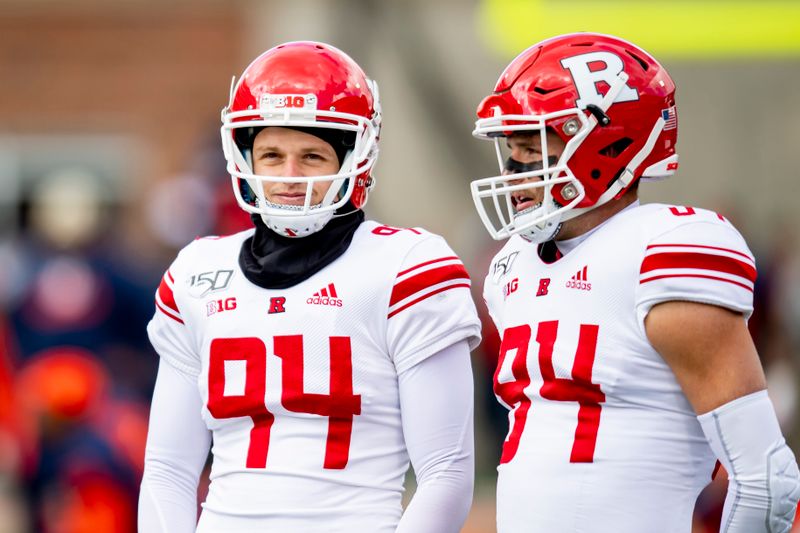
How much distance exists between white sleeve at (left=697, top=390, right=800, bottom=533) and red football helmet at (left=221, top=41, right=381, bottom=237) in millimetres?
1020

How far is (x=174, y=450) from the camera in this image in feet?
12.0

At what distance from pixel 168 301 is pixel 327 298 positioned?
45cm

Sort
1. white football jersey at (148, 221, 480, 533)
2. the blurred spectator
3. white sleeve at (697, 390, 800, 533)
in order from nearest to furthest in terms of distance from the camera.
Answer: white sleeve at (697, 390, 800, 533) < white football jersey at (148, 221, 480, 533) < the blurred spectator

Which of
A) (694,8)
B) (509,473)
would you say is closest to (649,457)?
(509,473)

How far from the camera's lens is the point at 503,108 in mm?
3498

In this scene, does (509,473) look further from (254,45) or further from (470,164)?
(254,45)

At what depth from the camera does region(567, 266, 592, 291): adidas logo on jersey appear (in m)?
3.34

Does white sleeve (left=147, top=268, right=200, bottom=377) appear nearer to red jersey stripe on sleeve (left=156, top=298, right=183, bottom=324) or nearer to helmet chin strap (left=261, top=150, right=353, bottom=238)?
red jersey stripe on sleeve (left=156, top=298, right=183, bottom=324)

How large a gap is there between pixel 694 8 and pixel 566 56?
6.98 m

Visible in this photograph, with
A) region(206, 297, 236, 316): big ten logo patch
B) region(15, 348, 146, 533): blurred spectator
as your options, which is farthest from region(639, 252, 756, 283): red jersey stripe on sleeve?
region(15, 348, 146, 533): blurred spectator

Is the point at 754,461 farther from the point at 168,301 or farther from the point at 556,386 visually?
the point at 168,301

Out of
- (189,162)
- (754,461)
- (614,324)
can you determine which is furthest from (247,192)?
(189,162)

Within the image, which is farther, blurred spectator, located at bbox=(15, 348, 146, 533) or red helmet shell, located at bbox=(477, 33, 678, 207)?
blurred spectator, located at bbox=(15, 348, 146, 533)

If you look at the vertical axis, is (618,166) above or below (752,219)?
above
